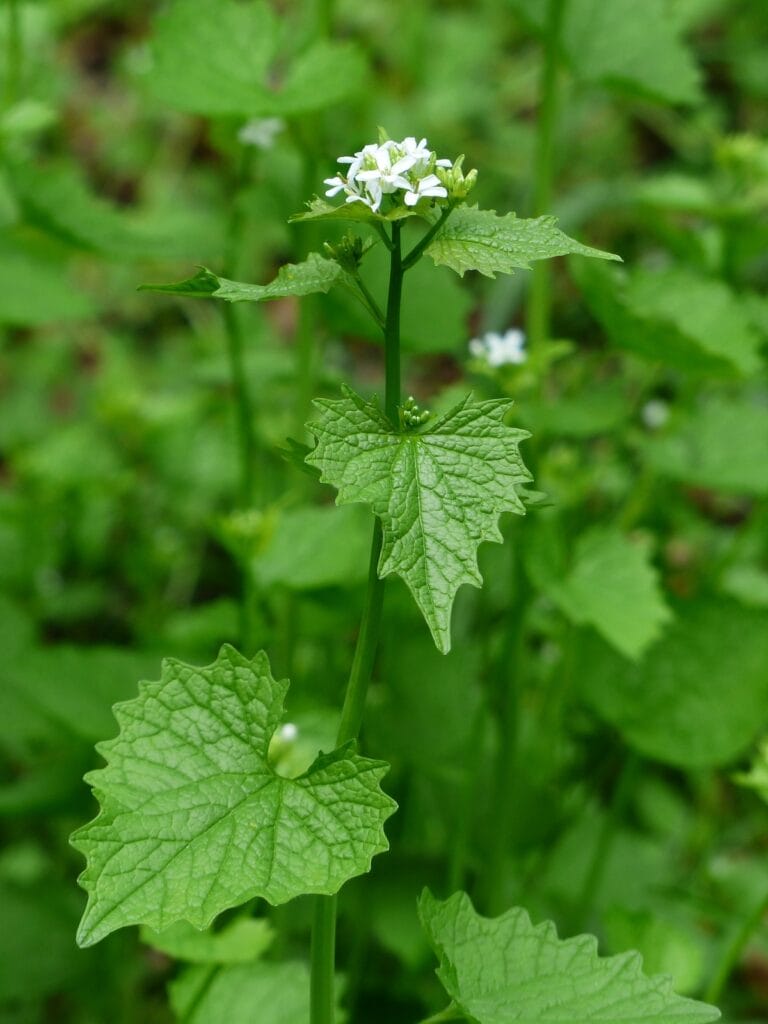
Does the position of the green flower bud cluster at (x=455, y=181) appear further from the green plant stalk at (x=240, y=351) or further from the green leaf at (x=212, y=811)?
the green plant stalk at (x=240, y=351)

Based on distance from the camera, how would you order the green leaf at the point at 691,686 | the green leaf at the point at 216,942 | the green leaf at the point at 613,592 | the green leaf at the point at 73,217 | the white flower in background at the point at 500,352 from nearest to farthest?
the green leaf at the point at 216,942 → the green leaf at the point at 613,592 → the white flower in background at the point at 500,352 → the green leaf at the point at 691,686 → the green leaf at the point at 73,217

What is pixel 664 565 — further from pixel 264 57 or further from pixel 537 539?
pixel 264 57

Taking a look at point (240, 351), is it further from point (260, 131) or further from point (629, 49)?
point (629, 49)

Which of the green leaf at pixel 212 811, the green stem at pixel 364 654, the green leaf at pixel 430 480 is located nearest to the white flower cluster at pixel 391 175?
the green leaf at pixel 430 480

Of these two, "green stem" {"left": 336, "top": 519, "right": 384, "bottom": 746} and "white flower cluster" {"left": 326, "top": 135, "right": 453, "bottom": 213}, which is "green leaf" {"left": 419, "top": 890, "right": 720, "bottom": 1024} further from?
"white flower cluster" {"left": 326, "top": 135, "right": 453, "bottom": 213}

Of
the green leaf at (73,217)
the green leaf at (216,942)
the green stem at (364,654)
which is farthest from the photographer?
the green leaf at (73,217)

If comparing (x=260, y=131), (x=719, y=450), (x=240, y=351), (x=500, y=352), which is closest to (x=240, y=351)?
(x=240, y=351)

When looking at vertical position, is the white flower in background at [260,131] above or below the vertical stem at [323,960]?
above
